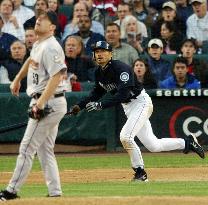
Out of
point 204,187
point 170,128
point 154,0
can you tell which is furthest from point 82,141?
point 204,187

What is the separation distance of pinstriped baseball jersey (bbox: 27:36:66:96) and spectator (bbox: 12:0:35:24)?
345 inches

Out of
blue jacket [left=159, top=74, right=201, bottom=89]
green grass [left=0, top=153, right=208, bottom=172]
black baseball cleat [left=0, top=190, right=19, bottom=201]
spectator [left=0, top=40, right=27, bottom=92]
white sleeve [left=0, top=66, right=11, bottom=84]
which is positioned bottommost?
green grass [left=0, top=153, right=208, bottom=172]

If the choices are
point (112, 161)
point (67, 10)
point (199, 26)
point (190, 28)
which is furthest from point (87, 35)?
point (112, 161)

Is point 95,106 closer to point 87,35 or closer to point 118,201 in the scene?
point 118,201

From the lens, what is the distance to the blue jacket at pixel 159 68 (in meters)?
14.8

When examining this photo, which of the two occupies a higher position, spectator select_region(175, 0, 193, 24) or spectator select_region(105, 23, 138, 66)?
spectator select_region(175, 0, 193, 24)

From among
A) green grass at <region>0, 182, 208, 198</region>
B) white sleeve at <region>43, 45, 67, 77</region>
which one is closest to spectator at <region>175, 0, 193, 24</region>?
green grass at <region>0, 182, 208, 198</region>

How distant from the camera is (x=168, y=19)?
51.6 ft

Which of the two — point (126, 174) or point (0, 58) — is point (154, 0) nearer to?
point (0, 58)

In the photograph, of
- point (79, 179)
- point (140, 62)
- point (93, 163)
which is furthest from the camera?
point (140, 62)

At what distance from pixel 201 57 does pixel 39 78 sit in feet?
25.3

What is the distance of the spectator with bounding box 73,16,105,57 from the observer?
51.4ft

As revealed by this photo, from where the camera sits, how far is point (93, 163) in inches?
521

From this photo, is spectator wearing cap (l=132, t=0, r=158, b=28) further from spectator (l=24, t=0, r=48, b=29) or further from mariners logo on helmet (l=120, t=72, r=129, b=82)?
mariners logo on helmet (l=120, t=72, r=129, b=82)
